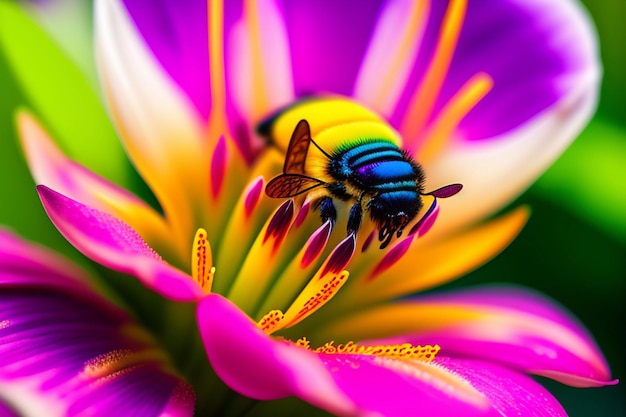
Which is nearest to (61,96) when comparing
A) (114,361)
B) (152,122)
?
(152,122)

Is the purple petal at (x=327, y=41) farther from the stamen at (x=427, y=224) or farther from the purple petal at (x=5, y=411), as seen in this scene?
the purple petal at (x=5, y=411)

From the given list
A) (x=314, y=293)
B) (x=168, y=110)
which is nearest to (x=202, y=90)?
(x=168, y=110)

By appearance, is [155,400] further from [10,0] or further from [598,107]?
[598,107]

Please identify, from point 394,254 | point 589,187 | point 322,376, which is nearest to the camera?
point 322,376

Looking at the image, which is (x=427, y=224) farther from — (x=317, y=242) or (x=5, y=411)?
(x=5, y=411)

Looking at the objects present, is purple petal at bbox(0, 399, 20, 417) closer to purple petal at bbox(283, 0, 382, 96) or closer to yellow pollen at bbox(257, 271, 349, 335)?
yellow pollen at bbox(257, 271, 349, 335)

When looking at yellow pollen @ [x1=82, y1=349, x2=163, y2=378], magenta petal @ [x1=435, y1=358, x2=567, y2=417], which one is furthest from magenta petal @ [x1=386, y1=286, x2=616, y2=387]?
yellow pollen @ [x1=82, y1=349, x2=163, y2=378]
